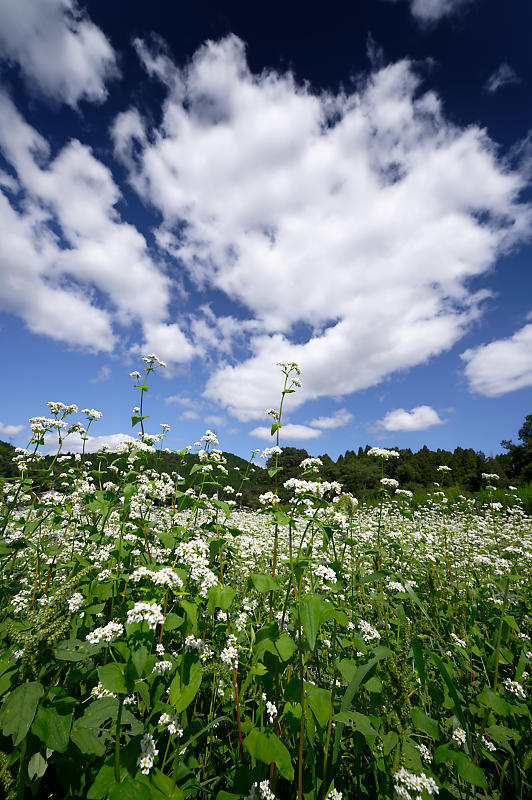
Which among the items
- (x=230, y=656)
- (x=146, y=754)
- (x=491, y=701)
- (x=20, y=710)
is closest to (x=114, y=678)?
(x=20, y=710)

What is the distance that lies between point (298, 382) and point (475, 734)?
149 inches

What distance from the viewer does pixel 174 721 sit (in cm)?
214

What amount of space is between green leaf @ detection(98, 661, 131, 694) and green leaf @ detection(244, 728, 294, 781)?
0.83 meters

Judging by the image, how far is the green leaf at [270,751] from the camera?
5.76ft

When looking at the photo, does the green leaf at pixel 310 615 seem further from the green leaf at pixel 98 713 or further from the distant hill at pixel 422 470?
the distant hill at pixel 422 470

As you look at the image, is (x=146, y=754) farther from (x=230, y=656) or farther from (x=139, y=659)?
(x=139, y=659)

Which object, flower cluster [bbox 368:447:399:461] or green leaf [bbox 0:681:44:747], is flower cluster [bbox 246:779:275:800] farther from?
flower cluster [bbox 368:447:399:461]

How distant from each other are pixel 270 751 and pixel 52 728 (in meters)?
1.22

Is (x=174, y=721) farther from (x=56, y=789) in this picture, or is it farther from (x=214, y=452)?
(x=214, y=452)

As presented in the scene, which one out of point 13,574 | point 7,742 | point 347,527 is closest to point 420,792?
point 347,527

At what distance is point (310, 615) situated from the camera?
1834 millimetres

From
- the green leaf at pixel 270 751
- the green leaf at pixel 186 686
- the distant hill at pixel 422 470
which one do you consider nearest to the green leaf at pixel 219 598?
the green leaf at pixel 186 686

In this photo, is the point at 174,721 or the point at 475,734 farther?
the point at 475,734

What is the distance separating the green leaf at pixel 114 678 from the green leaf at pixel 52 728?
0.41m
